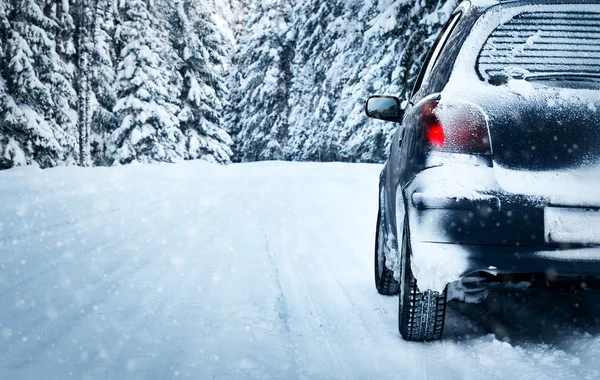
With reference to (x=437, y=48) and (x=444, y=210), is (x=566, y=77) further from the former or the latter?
(x=437, y=48)

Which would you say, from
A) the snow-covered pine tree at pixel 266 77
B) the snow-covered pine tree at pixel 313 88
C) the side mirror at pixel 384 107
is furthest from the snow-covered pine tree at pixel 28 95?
the snow-covered pine tree at pixel 266 77

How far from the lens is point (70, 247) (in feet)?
22.2

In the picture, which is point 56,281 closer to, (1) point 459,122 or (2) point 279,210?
(1) point 459,122

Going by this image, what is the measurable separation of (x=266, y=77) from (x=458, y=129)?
139 feet

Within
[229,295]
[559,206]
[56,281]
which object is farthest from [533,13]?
[56,281]

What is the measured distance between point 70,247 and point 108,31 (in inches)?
1043

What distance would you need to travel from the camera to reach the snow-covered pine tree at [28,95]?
2223cm

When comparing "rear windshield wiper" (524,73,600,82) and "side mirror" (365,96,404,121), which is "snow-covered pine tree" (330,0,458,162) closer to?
"side mirror" (365,96,404,121)

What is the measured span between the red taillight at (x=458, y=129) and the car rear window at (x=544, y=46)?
284 mm

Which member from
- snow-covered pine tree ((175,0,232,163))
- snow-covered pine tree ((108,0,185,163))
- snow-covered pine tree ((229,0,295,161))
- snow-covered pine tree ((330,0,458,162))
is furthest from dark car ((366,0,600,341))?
snow-covered pine tree ((229,0,295,161))

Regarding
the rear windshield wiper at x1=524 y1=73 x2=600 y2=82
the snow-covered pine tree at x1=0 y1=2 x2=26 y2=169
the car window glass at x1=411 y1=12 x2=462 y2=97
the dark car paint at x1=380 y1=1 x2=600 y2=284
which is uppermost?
the car window glass at x1=411 y1=12 x2=462 y2=97

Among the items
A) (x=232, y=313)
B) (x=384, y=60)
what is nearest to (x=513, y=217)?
(x=232, y=313)

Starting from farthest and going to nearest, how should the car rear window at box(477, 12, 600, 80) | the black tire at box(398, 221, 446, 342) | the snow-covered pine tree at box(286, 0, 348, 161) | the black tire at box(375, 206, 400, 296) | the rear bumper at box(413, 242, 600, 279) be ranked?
1. the snow-covered pine tree at box(286, 0, 348, 161)
2. the black tire at box(375, 206, 400, 296)
3. the black tire at box(398, 221, 446, 342)
4. the car rear window at box(477, 12, 600, 80)
5. the rear bumper at box(413, 242, 600, 279)

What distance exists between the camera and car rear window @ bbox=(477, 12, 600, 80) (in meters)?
3.43
